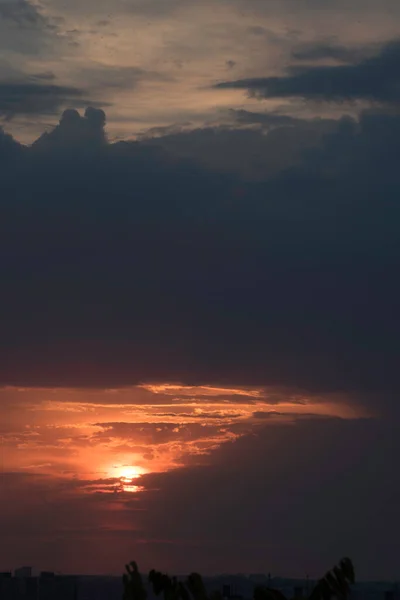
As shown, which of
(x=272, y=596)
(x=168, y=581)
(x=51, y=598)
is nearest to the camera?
(x=272, y=596)

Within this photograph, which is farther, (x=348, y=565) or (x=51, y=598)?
(x=51, y=598)

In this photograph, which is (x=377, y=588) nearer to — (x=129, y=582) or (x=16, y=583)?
(x=16, y=583)

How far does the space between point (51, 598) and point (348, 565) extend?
7221 centimetres

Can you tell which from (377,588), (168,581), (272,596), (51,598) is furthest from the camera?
(377,588)

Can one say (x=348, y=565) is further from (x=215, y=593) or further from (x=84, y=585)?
(x=84, y=585)

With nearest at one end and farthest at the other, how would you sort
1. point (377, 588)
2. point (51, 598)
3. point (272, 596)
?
1. point (272, 596)
2. point (51, 598)
3. point (377, 588)

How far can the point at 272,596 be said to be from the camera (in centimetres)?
3722

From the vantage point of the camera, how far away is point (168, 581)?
39.6 meters

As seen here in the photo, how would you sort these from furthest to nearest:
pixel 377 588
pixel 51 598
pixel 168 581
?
pixel 377 588
pixel 51 598
pixel 168 581

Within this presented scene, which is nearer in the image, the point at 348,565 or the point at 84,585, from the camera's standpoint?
the point at 348,565

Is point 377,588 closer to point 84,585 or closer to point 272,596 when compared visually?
point 84,585

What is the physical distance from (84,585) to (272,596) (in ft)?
253

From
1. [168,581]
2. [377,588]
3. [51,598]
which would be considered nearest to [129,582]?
[168,581]

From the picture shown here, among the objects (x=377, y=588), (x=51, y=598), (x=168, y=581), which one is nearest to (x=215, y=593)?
(x=168, y=581)
